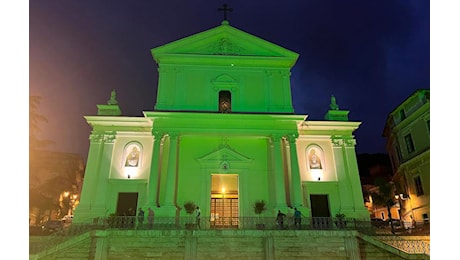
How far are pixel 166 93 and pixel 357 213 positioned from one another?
47.9 feet

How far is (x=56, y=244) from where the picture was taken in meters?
14.2

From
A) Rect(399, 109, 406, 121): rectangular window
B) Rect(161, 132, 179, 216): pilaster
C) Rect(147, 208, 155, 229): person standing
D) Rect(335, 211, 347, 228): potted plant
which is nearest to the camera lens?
Rect(147, 208, 155, 229): person standing

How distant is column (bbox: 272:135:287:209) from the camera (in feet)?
62.0

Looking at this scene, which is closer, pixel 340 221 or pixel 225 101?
pixel 340 221

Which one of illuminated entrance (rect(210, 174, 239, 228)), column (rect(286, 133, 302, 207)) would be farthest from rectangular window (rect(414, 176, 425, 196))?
illuminated entrance (rect(210, 174, 239, 228))

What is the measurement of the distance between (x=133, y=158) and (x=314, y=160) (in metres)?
12.0

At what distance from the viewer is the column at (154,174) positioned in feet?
61.4

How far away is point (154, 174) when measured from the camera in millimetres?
19500

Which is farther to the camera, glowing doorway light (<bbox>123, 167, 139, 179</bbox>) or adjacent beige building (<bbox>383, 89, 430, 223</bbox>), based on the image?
adjacent beige building (<bbox>383, 89, 430, 223</bbox>)

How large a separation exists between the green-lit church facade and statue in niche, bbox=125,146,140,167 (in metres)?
0.07

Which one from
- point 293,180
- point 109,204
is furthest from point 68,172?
point 293,180

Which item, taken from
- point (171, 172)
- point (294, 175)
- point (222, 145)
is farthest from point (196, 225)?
point (294, 175)

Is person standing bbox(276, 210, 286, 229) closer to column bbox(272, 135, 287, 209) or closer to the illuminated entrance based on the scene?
column bbox(272, 135, 287, 209)

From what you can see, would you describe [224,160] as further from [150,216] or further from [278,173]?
[150,216]
